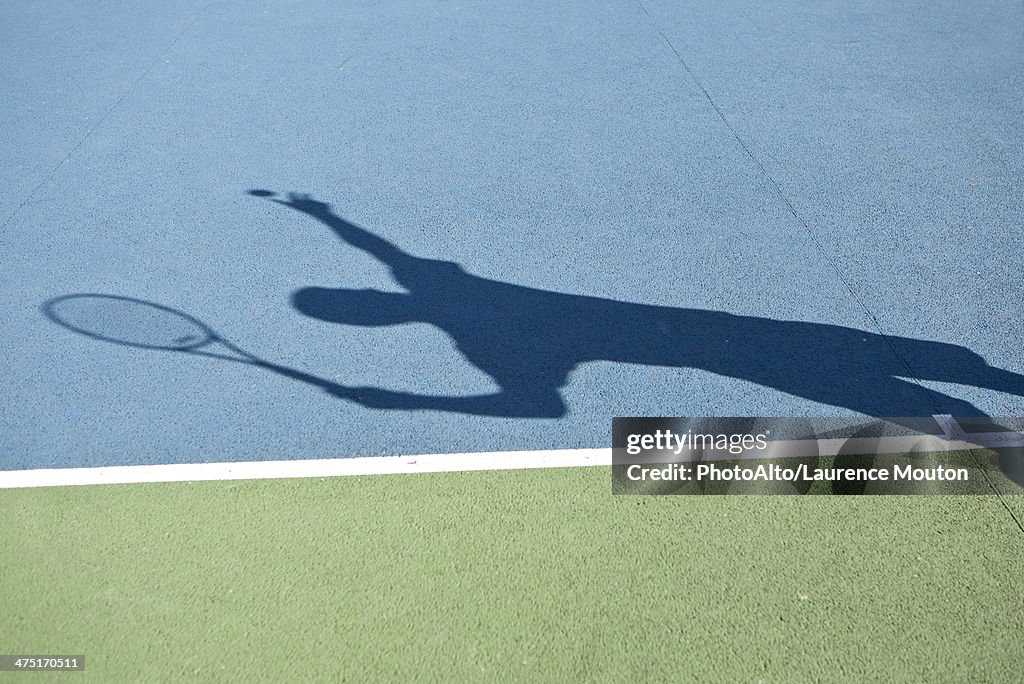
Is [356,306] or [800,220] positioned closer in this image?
[356,306]

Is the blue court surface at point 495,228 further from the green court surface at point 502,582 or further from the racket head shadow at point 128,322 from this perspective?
the green court surface at point 502,582

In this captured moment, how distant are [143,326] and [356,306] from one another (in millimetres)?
1391

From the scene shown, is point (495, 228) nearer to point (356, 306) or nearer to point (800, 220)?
point (356, 306)

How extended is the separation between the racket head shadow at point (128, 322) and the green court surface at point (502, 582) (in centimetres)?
137

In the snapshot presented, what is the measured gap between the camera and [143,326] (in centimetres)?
612

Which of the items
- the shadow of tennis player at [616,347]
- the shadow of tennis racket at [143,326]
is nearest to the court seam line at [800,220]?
the shadow of tennis player at [616,347]

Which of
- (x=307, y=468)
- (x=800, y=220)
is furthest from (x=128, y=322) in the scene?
(x=800, y=220)

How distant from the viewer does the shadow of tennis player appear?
5379 mm

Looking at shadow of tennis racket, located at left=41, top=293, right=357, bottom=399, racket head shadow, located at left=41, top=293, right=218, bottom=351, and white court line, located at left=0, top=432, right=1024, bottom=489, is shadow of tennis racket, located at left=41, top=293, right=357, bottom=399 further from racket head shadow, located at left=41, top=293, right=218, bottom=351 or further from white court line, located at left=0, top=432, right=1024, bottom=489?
white court line, located at left=0, top=432, right=1024, bottom=489

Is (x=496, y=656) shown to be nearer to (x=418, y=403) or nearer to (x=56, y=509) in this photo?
(x=418, y=403)

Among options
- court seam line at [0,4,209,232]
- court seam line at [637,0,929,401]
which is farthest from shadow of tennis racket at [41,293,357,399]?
court seam line at [637,0,929,401]

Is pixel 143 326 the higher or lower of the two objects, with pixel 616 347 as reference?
higher

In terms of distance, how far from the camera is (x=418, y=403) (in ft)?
17.7

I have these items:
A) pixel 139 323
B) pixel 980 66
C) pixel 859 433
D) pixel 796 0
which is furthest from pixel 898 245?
pixel 796 0
